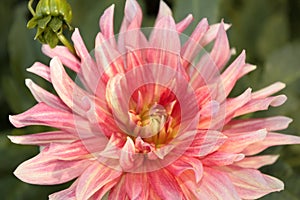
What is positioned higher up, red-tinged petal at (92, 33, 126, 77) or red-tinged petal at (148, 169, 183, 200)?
red-tinged petal at (92, 33, 126, 77)

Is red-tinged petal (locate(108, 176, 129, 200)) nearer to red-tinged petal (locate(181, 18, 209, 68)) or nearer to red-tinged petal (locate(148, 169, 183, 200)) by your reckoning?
red-tinged petal (locate(148, 169, 183, 200))

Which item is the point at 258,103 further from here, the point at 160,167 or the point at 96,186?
the point at 96,186

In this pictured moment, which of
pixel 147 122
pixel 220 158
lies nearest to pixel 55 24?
pixel 147 122

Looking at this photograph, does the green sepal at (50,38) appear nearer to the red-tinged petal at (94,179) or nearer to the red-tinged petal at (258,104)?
the red-tinged petal at (94,179)

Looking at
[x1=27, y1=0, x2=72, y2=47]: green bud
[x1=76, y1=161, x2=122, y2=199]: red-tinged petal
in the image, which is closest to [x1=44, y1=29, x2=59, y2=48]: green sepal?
[x1=27, y1=0, x2=72, y2=47]: green bud

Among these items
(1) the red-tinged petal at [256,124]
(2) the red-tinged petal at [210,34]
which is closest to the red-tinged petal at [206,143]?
(1) the red-tinged petal at [256,124]
